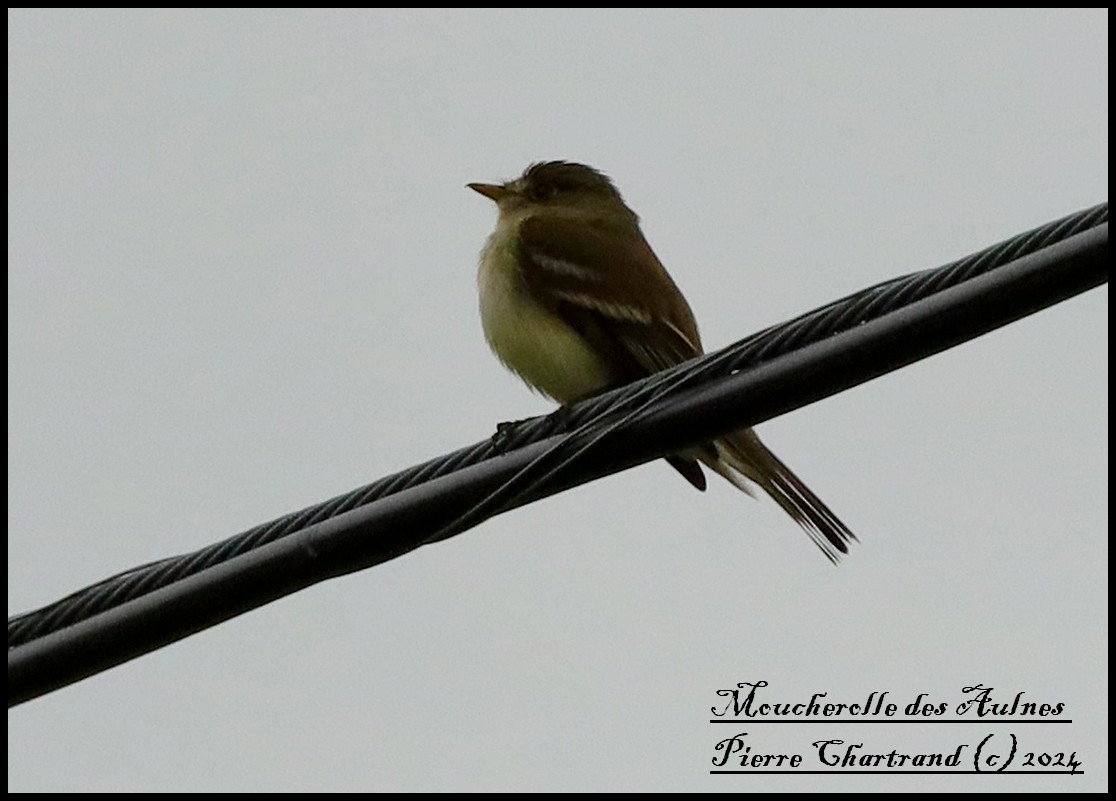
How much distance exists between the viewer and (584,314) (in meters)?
7.49

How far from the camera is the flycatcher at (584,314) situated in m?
7.33

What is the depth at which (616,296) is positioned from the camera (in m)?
7.56

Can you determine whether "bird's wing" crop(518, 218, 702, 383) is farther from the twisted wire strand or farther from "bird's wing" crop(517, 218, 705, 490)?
the twisted wire strand

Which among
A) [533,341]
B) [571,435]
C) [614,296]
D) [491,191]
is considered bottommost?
[571,435]

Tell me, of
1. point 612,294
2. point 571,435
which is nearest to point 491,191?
point 612,294

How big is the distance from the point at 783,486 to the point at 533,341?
1.53m

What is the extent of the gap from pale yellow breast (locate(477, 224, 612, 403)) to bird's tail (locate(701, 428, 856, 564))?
0.80 metres

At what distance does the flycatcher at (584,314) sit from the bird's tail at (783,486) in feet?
0.12

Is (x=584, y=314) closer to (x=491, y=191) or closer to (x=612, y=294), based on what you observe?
(x=612, y=294)

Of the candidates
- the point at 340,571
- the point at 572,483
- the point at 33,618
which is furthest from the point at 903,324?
the point at 33,618

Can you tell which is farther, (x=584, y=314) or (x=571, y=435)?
(x=584, y=314)

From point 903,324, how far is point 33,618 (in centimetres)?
239

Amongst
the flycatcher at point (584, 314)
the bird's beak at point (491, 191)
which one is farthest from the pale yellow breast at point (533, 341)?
the bird's beak at point (491, 191)

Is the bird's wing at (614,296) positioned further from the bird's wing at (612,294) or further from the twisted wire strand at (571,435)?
the twisted wire strand at (571,435)
